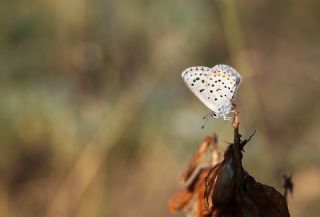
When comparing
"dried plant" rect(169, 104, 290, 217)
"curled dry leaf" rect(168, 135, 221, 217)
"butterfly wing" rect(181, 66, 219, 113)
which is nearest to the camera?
"dried plant" rect(169, 104, 290, 217)

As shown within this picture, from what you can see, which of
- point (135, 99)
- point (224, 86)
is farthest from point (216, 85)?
point (135, 99)

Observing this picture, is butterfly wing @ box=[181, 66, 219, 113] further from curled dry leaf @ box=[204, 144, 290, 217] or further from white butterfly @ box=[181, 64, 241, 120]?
curled dry leaf @ box=[204, 144, 290, 217]

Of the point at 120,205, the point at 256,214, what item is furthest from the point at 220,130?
the point at 256,214

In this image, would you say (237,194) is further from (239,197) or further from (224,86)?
(224,86)

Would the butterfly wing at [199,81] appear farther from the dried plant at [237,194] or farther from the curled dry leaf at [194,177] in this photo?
the dried plant at [237,194]

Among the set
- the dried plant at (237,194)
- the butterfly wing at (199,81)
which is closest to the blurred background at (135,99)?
the butterfly wing at (199,81)

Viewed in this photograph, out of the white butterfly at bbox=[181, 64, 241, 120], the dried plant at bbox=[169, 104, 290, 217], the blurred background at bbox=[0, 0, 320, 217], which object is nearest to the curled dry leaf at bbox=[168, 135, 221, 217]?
the white butterfly at bbox=[181, 64, 241, 120]
